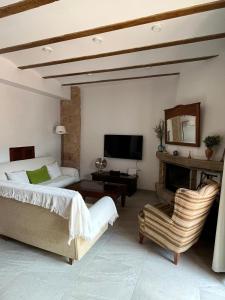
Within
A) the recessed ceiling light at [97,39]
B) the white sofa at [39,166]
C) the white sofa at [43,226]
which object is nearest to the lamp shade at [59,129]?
the white sofa at [39,166]

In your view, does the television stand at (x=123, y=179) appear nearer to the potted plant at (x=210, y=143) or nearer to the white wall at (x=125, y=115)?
the white wall at (x=125, y=115)

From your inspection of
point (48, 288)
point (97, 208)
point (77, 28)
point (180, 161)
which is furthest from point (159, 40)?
point (48, 288)

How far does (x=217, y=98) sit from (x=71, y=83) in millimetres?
3469

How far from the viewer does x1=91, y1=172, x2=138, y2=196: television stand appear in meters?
4.85

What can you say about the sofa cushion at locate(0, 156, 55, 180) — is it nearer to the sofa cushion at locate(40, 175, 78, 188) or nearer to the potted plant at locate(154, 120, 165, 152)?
the sofa cushion at locate(40, 175, 78, 188)

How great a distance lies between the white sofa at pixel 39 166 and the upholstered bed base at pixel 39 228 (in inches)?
54.3

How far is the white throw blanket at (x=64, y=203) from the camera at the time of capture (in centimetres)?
209

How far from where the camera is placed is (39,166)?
4.63 m

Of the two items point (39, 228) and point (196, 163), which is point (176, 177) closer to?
point (196, 163)

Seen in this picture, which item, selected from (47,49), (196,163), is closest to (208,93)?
(196,163)

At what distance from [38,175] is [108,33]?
2960 millimetres

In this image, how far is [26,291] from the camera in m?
1.95

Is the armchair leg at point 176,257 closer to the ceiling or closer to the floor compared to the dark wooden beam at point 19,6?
closer to the floor

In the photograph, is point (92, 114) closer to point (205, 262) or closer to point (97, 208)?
point (97, 208)
